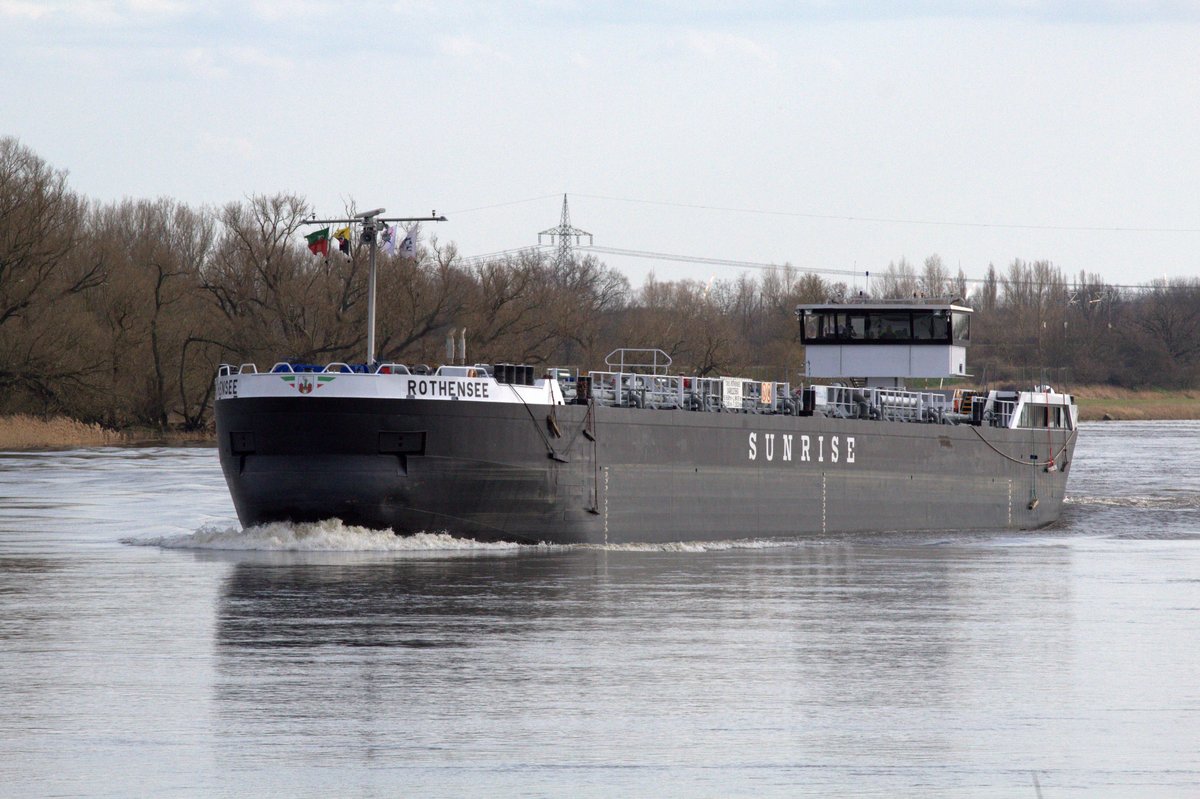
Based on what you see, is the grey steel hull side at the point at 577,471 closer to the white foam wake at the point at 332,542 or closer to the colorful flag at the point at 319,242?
the white foam wake at the point at 332,542

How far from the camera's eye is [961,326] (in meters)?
44.5

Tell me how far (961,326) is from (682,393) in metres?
14.6

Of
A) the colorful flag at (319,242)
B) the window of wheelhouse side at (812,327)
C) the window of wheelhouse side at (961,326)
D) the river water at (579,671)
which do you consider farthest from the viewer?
the window of wheelhouse side at (812,327)

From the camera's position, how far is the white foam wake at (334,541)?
27.3 m

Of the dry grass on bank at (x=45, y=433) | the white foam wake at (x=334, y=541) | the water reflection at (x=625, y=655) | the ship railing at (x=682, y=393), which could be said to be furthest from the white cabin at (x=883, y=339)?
the dry grass on bank at (x=45, y=433)

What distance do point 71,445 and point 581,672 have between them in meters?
61.8

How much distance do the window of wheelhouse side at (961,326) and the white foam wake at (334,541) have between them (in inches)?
780

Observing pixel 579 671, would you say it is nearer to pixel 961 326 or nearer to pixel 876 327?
pixel 876 327

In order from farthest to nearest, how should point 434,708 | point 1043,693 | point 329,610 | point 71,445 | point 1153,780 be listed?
point 71,445 < point 329,610 < point 1043,693 < point 434,708 < point 1153,780

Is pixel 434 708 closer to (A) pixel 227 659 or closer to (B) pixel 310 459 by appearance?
(A) pixel 227 659

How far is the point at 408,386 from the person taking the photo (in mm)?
27359

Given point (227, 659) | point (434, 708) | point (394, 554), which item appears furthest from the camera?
point (394, 554)

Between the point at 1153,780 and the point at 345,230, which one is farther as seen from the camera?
the point at 345,230

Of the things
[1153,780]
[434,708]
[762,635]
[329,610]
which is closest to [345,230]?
[329,610]
